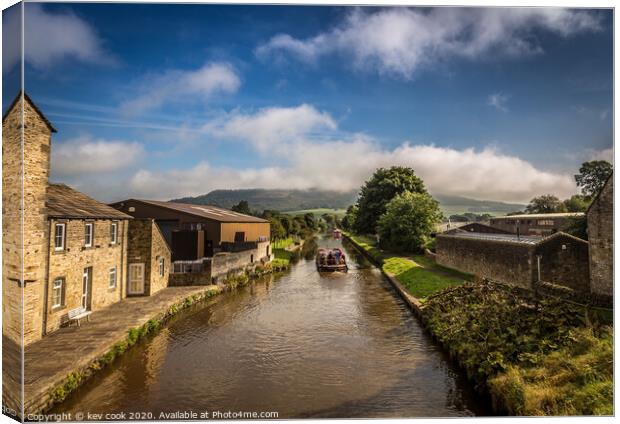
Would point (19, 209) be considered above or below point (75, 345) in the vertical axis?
above

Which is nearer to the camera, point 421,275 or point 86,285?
point 86,285

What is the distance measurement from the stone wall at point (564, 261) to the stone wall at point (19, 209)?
13105 millimetres

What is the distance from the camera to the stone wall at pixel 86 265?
31.2ft

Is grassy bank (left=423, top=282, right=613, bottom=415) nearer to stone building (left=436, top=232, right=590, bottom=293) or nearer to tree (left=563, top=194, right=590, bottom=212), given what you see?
stone building (left=436, top=232, right=590, bottom=293)

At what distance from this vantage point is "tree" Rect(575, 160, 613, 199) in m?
7.04

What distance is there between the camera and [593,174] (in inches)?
321

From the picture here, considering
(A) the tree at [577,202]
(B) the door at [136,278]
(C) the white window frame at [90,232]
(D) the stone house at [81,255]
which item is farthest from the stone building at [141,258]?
(A) the tree at [577,202]

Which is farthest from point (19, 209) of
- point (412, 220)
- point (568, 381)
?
point (412, 220)

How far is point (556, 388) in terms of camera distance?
5996 millimetres

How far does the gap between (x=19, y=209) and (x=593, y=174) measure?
38.0ft

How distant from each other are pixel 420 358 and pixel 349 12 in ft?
27.3

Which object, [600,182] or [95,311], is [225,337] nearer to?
[95,311]

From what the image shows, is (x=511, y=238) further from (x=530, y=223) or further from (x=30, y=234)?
(x=30, y=234)

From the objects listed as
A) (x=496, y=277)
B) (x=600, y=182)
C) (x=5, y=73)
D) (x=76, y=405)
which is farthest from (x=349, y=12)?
(x=496, y=277)
